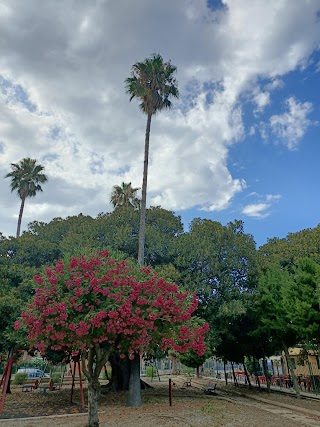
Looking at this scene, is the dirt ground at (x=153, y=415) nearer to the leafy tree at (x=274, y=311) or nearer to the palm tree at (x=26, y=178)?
the leafy tree at (x=274, y=311)

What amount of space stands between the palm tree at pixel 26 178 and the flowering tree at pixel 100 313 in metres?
26.7

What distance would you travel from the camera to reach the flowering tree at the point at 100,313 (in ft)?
34.0

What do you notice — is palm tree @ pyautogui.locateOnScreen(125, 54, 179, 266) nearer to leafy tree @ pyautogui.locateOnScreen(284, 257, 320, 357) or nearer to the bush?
leafy tree @ pyautogui.locateOnScreen(284, 257, 320, 357)

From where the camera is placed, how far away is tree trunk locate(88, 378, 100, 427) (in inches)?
430

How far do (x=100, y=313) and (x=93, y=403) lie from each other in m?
3.14

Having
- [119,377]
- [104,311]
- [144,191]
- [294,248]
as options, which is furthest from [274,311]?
[104,311]

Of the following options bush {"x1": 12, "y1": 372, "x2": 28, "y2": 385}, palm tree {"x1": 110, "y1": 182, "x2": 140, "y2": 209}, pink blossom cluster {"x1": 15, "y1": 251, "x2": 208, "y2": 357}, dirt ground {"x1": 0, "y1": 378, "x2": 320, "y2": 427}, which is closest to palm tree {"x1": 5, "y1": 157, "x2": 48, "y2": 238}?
palm tree {"x1": 110, "y1": 182, "x2": 140, "y2": 209}

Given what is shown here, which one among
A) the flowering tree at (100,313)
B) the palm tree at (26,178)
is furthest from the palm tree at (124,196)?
the flowering tree at (100,313)

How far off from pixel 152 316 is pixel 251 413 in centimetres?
896

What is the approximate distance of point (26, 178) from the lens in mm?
36500

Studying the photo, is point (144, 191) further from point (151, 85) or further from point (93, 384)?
point (93, 384)

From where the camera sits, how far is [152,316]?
1046cm

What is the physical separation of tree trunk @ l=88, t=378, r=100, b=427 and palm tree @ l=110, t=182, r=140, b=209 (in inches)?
1056

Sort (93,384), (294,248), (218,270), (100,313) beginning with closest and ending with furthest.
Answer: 1. (100,313)
2. (93,384)
3. (218,270)
4. (294,248)
